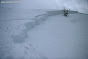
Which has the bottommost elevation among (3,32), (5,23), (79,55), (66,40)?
(79,55)

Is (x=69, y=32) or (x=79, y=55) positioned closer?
(x=79, y=55)

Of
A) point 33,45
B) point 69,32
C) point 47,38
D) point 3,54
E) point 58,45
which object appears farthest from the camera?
point 69,32

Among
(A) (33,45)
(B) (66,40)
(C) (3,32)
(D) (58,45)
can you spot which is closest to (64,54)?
(D) (58,45)

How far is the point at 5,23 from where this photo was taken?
4367mm

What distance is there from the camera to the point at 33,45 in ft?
13.6

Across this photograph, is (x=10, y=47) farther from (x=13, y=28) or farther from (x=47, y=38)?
(x=47, y=38)

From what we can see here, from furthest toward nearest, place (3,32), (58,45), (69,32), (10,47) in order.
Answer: (69,32), (58,45), (3,32), (10,47)

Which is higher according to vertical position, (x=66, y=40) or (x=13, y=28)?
(x=13, y=28)

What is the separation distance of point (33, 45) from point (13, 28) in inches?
50.9

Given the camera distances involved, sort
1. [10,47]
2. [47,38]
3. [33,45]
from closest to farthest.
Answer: [10,47] < [33,45] < [47,38]

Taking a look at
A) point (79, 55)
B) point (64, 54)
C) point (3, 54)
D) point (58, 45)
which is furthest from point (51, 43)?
point (3, 54)

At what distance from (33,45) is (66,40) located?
2.00 meters

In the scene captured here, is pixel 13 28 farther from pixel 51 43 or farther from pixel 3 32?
pixel 51 43

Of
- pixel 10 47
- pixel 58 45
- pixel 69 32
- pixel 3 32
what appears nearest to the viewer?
pixel 10 47
